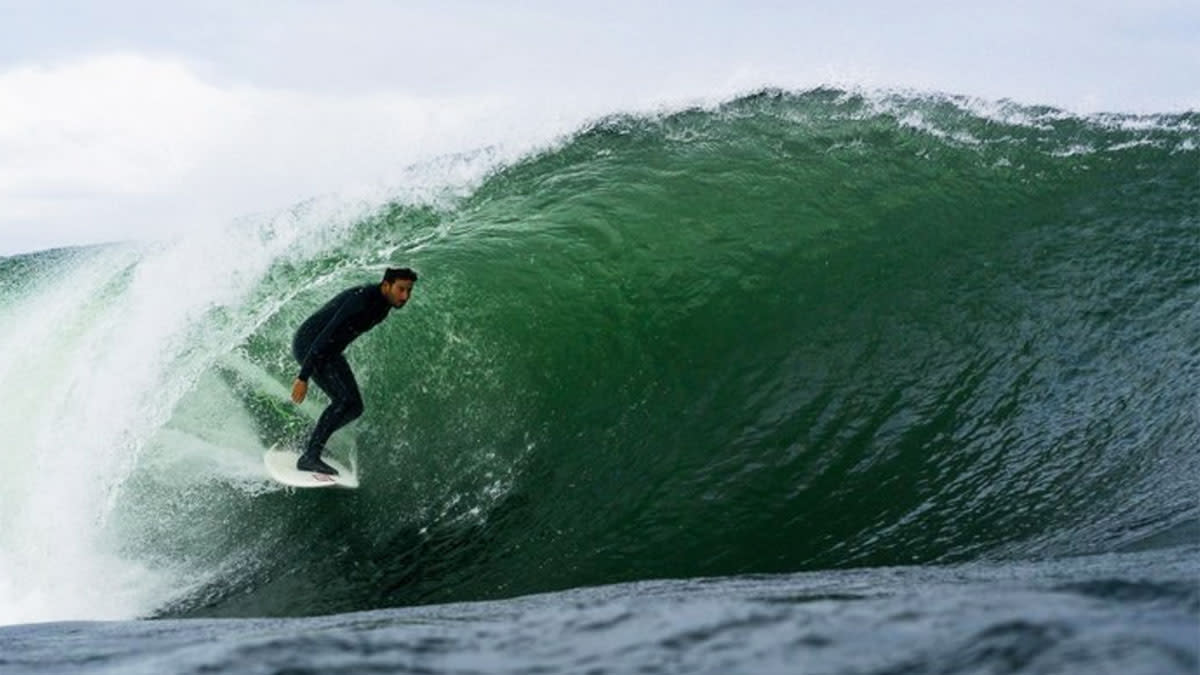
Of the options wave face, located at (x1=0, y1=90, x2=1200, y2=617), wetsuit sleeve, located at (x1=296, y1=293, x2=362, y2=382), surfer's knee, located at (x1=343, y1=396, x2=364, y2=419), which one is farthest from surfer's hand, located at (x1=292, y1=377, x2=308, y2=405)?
wave face, located at (x1=0, y1=90, x2=1200, y2=617)

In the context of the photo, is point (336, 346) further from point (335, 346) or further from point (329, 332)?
point (329, 332)

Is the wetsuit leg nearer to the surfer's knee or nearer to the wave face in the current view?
the surfer's knee

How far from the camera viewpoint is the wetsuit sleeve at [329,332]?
863cm

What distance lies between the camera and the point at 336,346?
8.75 metres

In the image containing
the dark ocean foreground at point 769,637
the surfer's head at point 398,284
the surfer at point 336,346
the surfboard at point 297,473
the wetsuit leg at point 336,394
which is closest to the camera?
the dark ocean foreground at point 769,637

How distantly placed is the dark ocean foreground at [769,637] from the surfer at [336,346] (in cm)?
388

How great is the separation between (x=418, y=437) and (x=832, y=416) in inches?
109

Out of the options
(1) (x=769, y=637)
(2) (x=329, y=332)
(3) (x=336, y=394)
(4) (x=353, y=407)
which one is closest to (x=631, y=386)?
(4) (x=353, y=407)

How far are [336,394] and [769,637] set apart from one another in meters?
5.78

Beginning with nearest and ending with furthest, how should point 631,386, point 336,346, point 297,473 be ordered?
point 336,346 < point 297,473 < point 631,386

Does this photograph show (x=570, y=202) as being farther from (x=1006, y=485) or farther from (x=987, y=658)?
→ (x=987, y=658)

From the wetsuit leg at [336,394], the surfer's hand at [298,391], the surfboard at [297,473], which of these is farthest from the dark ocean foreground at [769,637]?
the surfboard at [297,473]

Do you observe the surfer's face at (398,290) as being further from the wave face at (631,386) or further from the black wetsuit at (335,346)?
Result: the wave face at (631,386)

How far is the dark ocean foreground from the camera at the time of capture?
3018mm
